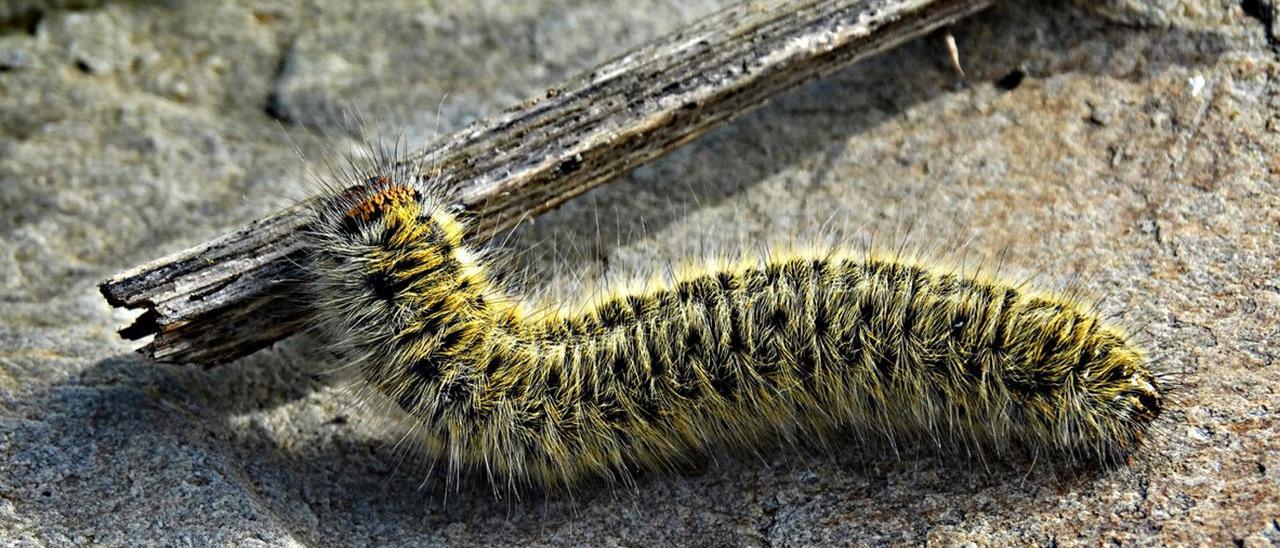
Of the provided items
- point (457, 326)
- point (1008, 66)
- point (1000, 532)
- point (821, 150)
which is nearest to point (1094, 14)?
point (1008, 66)

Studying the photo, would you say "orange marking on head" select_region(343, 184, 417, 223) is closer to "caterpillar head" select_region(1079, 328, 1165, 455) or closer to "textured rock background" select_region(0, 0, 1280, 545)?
"textured rock background" select_region(0, 0, 1280, 545)

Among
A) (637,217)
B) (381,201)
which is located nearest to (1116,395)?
(637,217)

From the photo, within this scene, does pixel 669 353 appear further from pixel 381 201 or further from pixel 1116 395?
pixel 1116 395

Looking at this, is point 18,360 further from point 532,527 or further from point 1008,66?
point 1008,66

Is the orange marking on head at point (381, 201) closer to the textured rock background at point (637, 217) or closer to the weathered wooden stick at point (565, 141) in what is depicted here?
the weathered wooden stick at point (565, 141)

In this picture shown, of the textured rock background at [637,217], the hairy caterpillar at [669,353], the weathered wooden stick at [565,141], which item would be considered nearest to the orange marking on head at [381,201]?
the hairy caterpillar at [669,353]
